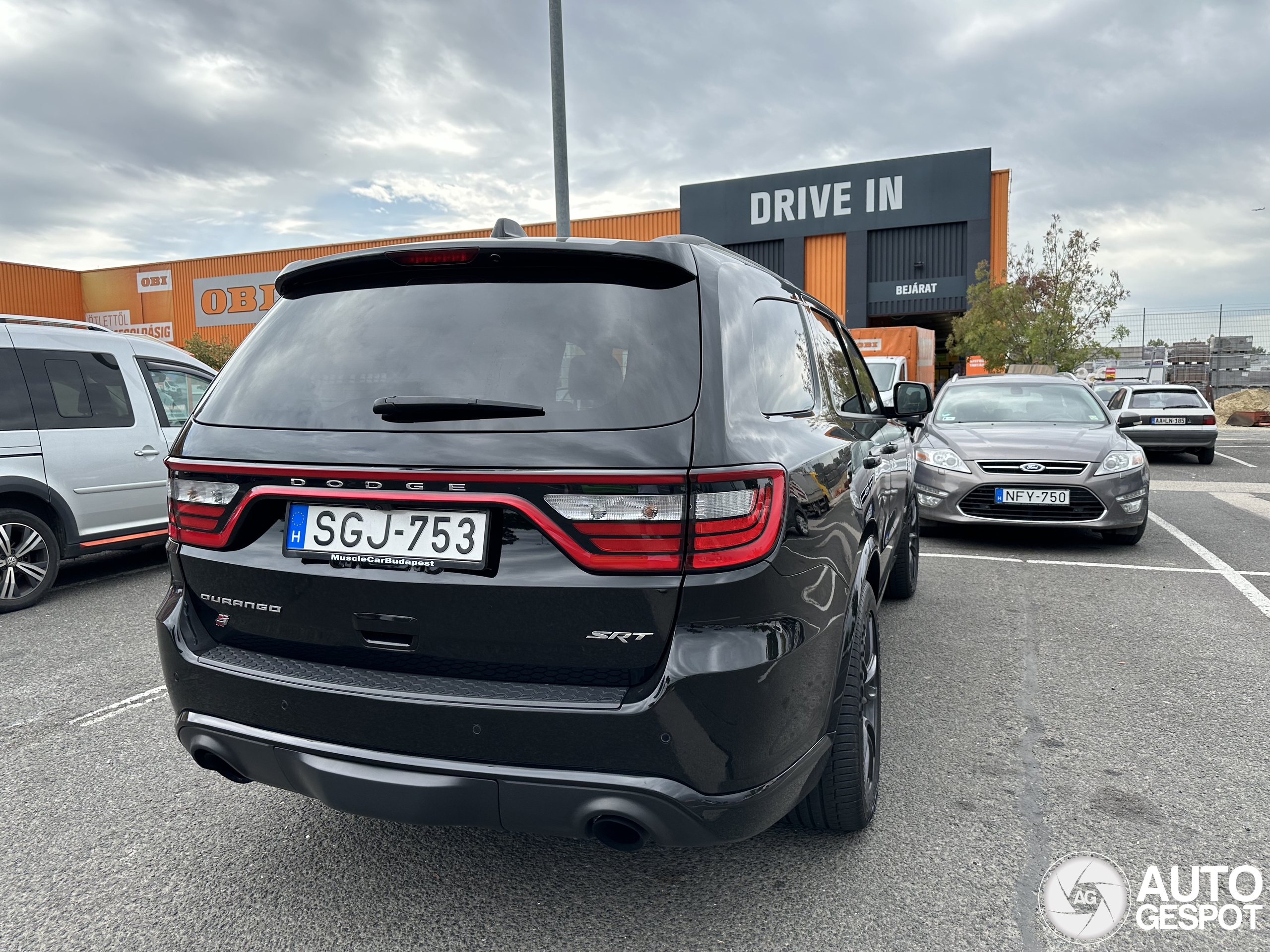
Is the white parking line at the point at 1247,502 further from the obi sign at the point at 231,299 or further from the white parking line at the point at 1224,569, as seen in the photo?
the obi sign at the point at 231,299

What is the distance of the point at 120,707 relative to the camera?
3.76m

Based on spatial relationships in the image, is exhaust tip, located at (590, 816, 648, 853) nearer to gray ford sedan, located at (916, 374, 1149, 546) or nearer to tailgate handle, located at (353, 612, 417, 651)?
tailgate handle, located at (353, 612, 417, 651)

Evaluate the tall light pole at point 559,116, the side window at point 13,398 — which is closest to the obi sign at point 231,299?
the tall light pole at point 559,116

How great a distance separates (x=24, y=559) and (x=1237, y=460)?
1870 cm

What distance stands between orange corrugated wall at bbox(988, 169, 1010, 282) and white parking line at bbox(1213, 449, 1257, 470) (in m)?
15.8

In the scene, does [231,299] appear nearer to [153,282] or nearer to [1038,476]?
[153,282]

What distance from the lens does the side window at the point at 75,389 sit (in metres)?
5.71

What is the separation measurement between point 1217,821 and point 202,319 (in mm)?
49319

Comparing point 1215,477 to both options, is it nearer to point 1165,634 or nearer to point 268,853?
point 1165,634

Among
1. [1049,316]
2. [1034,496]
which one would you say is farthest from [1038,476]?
[1049,316]

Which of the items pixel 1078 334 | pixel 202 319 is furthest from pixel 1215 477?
pixel 202 319

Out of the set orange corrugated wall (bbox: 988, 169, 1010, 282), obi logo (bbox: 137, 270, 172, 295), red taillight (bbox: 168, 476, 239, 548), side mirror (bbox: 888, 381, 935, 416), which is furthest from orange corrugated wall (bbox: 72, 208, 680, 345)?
red taillight (bbox: 168, 476, 239, 548)

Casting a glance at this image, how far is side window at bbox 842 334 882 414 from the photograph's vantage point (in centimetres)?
393

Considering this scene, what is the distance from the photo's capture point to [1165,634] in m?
4.69
